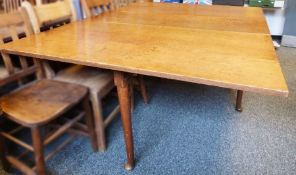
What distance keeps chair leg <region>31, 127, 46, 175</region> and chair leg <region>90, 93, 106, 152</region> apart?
37cm

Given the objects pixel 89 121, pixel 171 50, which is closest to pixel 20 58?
pixel 89 121

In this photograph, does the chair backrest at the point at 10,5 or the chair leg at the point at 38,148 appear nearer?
the chair leg at the point at 38,148

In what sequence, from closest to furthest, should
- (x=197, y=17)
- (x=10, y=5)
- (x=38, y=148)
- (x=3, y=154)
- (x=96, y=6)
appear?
1. (x=38, y=148)
2. (x=3, y=154)
3. (x=197, y=17)
4. (x=96, y=6)
5. (x=10, y=5)

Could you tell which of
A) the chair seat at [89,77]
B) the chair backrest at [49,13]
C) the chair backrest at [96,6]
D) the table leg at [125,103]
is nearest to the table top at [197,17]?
the chair backrest at [96,6]

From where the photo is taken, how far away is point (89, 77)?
1.65 m

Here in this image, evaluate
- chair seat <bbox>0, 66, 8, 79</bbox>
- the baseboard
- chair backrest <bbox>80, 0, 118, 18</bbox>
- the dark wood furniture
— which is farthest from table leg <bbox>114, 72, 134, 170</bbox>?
the baseboard

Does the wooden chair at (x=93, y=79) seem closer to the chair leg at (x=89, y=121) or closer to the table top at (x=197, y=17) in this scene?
the chair leg at (x=89, y=121)

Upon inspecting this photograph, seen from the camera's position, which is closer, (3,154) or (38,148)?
(38,148)

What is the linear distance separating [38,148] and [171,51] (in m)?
0.81

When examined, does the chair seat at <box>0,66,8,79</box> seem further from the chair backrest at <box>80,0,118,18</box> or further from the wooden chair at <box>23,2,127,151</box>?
the chair backrest at <box>80,0,118,18</box>

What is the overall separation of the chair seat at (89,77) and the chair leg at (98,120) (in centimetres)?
5

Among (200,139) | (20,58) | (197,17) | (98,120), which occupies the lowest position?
(200,139)

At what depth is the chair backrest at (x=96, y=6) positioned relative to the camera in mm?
2102

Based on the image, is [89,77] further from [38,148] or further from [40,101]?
[38,148]
